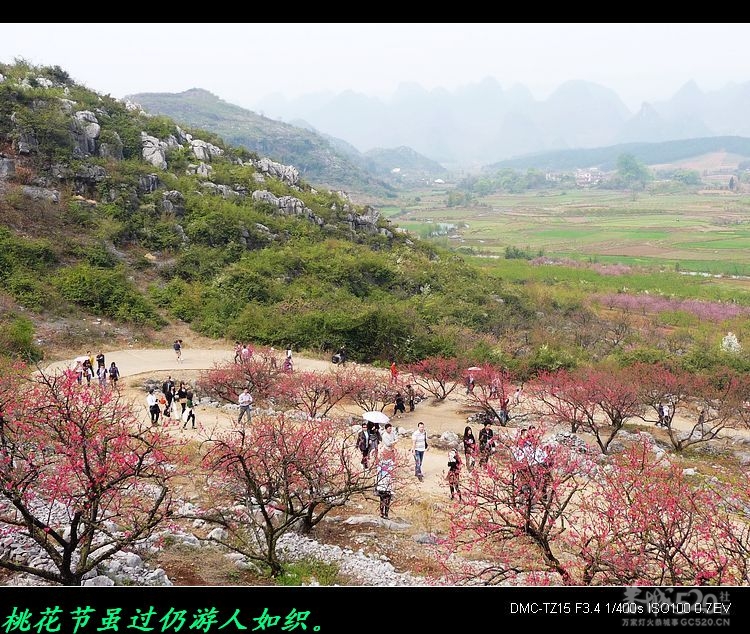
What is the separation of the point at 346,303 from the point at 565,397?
48.4ft

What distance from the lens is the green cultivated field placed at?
220 ft

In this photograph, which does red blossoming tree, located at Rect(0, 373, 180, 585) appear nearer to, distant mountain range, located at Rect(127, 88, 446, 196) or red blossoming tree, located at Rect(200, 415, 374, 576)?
red blossoming tree, located at Rect(200, 415, 374, 576)

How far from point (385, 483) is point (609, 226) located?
9192 cm

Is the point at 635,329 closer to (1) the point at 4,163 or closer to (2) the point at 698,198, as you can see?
(1) the point at 4,163

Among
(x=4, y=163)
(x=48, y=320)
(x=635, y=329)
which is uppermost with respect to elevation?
(x=4, y=163)

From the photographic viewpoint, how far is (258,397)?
20.1 meters

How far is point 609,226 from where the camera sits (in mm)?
Answer: 93125

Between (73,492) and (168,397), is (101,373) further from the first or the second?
(73,492)

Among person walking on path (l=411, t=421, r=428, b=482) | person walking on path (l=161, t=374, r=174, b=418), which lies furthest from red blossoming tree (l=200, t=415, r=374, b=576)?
person walking on path (l=161, t=374, r=174, b=418)

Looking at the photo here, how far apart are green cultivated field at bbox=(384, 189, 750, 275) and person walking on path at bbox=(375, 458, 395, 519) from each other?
55.9m

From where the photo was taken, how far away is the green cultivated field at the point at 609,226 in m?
67.1

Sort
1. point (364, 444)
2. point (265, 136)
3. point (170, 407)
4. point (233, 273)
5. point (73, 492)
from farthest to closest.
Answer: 1. point (265, 136)
2. point (233, 273)
3. point (170, 407)
4. point (364, 444)
5. point (73, 492)

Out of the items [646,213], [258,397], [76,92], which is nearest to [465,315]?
[258,397]

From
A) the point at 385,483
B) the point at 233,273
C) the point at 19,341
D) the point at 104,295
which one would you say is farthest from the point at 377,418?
the point at 233,273
